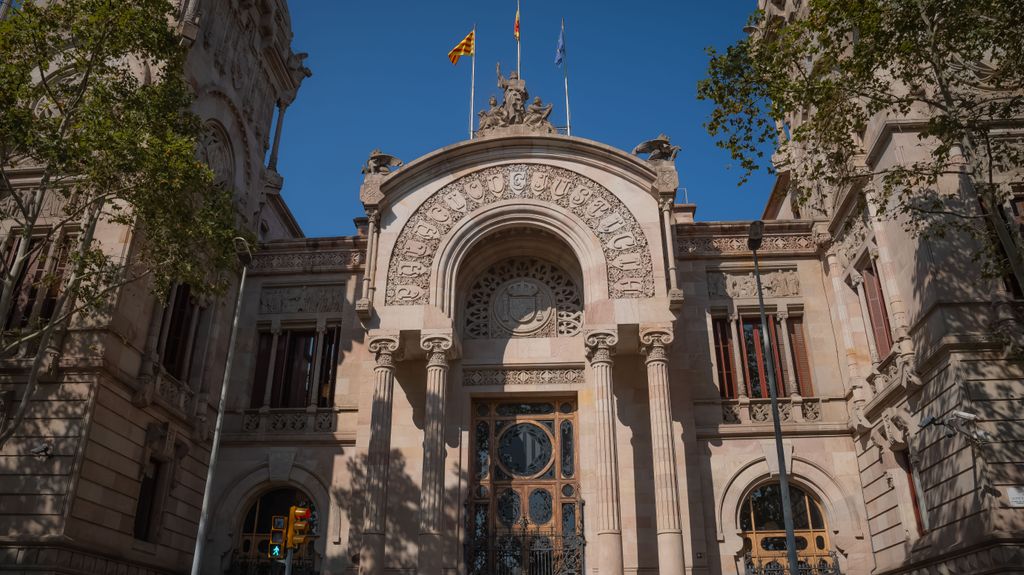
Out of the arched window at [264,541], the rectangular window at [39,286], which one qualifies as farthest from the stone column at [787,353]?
the rectangular window at [39,286]

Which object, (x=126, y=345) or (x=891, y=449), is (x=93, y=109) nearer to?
(x=126, y=345)

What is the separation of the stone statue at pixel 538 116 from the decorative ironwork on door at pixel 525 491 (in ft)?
28.2

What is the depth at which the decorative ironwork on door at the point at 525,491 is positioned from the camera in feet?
69.2

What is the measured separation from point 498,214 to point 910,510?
44.4ft

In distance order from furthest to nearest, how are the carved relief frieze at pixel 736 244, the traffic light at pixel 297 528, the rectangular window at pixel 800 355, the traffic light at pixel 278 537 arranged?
the carved relief frieze at pixel 736 244 → the rectangular window at pixel 800 355 → the traffic light at pixel 278 537 → the traffic light at pixel 297 528

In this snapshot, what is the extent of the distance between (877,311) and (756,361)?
157 inches

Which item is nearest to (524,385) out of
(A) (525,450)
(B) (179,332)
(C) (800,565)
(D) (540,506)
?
(A) (525,450)

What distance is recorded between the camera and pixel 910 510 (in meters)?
18.5

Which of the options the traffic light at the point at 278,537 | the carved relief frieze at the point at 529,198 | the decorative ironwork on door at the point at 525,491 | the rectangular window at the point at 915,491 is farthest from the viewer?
the carved relief frieze at the point at 529,198

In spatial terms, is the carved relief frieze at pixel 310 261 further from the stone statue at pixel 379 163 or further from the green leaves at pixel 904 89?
the green leaves at pixel 904 89

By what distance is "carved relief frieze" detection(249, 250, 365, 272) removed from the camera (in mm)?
25469

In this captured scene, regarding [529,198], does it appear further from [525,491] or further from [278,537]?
[278,537]

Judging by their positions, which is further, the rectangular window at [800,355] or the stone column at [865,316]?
the rectangular window at [800,355]

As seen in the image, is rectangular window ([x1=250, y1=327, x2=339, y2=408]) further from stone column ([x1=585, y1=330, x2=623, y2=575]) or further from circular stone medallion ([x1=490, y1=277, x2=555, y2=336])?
stone column ([x1=585, y1=330, x2=623, y2=575])
